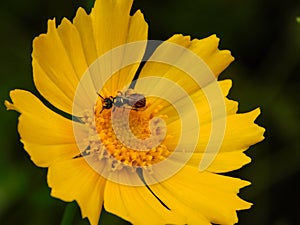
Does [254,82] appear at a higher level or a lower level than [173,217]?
higher

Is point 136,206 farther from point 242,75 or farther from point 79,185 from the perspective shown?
point 242,75

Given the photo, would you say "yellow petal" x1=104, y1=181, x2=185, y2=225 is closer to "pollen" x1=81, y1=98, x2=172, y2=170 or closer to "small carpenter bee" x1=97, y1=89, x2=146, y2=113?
"pollen" x1=81, y1=98, x2=172, y2=170

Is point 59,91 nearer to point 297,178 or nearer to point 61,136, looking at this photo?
point 61,136

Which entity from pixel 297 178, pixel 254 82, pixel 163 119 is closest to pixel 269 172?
pixel 297 178

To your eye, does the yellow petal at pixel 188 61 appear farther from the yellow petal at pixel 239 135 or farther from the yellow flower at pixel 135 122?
the yellow petal at pixel 239 135

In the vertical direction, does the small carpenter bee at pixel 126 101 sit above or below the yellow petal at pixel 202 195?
Result: above

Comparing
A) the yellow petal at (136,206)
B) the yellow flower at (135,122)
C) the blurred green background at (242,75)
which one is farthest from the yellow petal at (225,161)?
the blurred green background at (242,75)

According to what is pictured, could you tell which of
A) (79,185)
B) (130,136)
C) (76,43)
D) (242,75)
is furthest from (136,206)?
(242,75)
